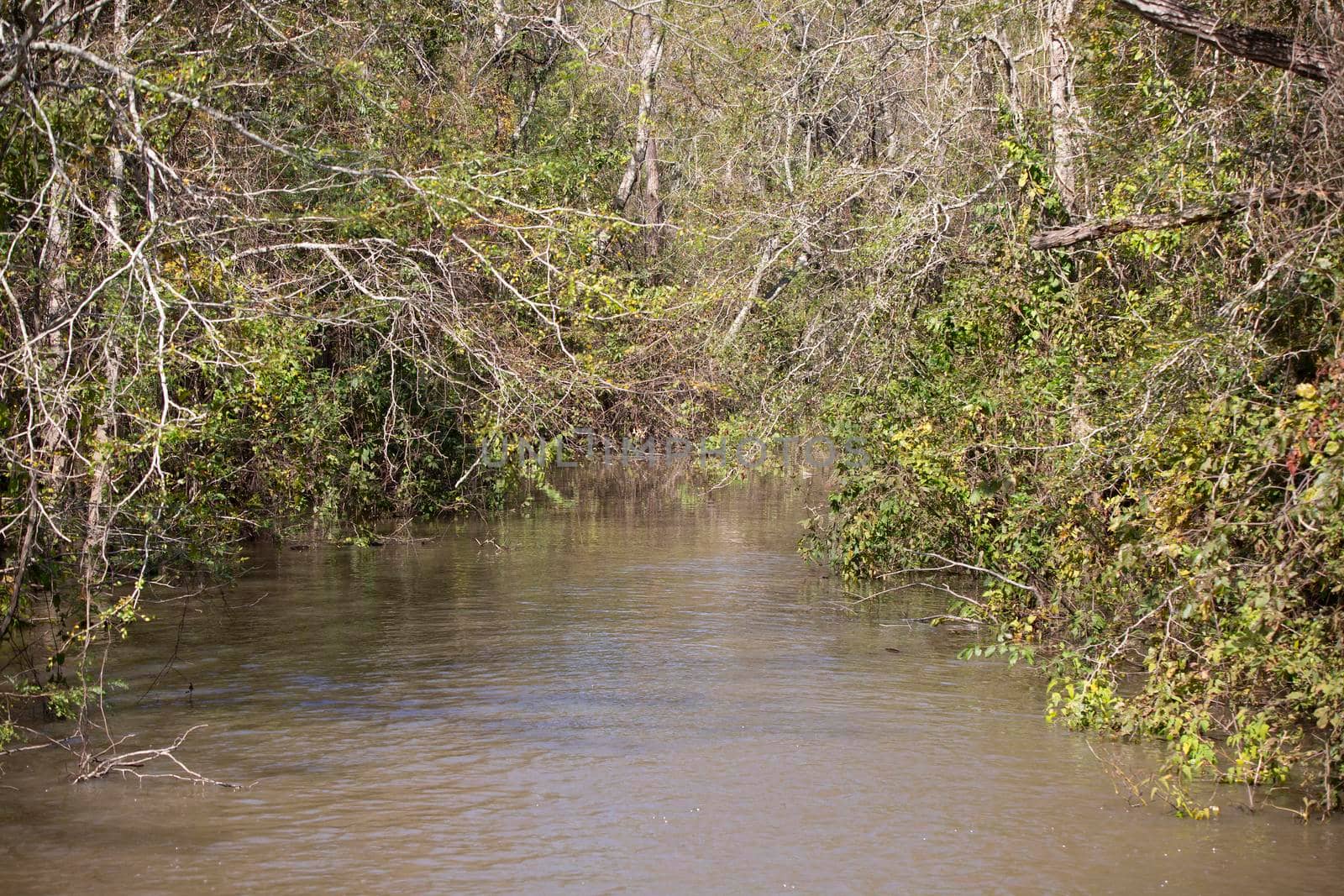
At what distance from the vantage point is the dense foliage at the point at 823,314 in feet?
24.1

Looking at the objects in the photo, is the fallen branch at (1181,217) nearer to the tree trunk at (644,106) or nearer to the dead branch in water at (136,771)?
the dead branch in water at (136,771)

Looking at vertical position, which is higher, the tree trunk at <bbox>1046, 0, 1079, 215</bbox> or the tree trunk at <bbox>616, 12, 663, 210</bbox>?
the tree trunk at <bbox>616, 12, 663, 210</bbox>

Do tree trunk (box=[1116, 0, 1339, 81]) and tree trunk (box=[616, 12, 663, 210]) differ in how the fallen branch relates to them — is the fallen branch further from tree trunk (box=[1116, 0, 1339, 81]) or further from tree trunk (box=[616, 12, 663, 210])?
tree trunk (box=[616, 12, 663, 210])

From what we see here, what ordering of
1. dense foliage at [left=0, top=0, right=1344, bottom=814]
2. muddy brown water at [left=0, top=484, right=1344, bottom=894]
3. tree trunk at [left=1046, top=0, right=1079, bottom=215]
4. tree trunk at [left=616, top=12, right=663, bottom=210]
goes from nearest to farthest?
1. muddy brown water at [left=0, top=484, right=1344, bottom=894]
2. dense foliage at [left=0, top=0, right=1344, bottom=814]
3. tree trunk at [left=1046, top=0, right=1079, bottom=215]
4. tree trunk at [left=616, top=12, right=663, bottom=210]

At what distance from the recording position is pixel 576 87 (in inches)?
971

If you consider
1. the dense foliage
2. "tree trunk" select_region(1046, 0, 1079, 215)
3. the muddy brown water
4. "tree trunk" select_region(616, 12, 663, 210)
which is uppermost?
"tree trunk" select_region(616, 12, 663, 210)

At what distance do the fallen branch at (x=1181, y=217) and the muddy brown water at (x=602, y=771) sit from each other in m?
3.13

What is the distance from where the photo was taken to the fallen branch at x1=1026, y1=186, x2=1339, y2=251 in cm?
718

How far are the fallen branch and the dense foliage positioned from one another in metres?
0.05

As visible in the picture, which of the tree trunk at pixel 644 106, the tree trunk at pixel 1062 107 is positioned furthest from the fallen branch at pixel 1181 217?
the tree trunk at pixel 644 106

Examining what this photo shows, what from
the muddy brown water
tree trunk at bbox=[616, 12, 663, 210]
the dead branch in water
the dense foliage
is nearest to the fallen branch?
the dense foliage

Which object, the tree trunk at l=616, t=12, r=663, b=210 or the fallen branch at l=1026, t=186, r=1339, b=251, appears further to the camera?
the tree trunk at l=616, t=12, r=663, b=210

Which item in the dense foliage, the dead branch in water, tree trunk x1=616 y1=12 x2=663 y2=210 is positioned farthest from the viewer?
tree trunk x1=616 y1=12 x2=663 y2=210

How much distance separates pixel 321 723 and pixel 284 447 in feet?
19.7
